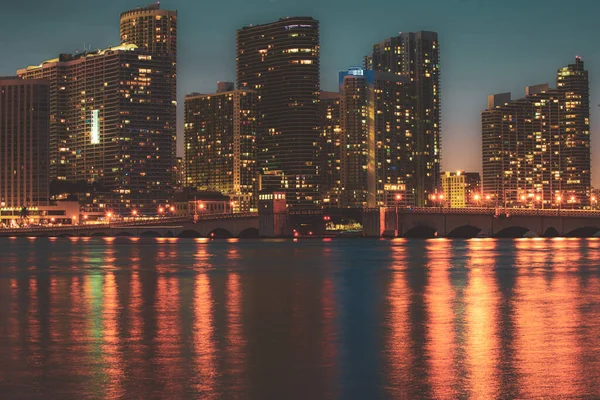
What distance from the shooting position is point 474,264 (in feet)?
310

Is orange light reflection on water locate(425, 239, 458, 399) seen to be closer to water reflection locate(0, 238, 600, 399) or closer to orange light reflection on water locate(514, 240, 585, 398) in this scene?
water reflection locate(0, 238, 600, 399)

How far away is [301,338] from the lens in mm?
36656

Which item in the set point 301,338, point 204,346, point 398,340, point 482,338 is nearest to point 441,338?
point 482,338

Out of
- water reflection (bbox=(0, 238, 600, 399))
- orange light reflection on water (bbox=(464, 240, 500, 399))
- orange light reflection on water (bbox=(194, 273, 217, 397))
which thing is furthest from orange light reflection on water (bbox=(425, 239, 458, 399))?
orange light reflection on water (bbox=(194, 273, 217, 397))

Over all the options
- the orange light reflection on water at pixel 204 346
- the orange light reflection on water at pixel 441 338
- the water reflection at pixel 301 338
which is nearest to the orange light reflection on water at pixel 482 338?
the water reflection at pixel 301 338

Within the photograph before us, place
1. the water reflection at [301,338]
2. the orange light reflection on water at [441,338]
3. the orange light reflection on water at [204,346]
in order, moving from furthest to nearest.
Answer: the orange light reflection on water at [204,346] → the orange light reflection on water at [441,338] → the water reflection at [301,338]

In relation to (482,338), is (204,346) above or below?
above

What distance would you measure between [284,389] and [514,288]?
3820cm

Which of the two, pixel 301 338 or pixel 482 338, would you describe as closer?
pixel 482 338

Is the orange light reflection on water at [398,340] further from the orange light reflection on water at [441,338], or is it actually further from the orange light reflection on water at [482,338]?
the orange light reflection on water at [482,338]

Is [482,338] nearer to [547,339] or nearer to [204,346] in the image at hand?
[547,339]

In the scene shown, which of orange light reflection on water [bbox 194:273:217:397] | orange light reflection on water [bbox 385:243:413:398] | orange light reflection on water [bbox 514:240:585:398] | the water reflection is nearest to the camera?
orange light reflection on water [bbox 514:240:585:398]

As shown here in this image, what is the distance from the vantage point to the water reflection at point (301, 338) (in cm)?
2722

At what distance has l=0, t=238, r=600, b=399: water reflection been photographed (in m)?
27.2
